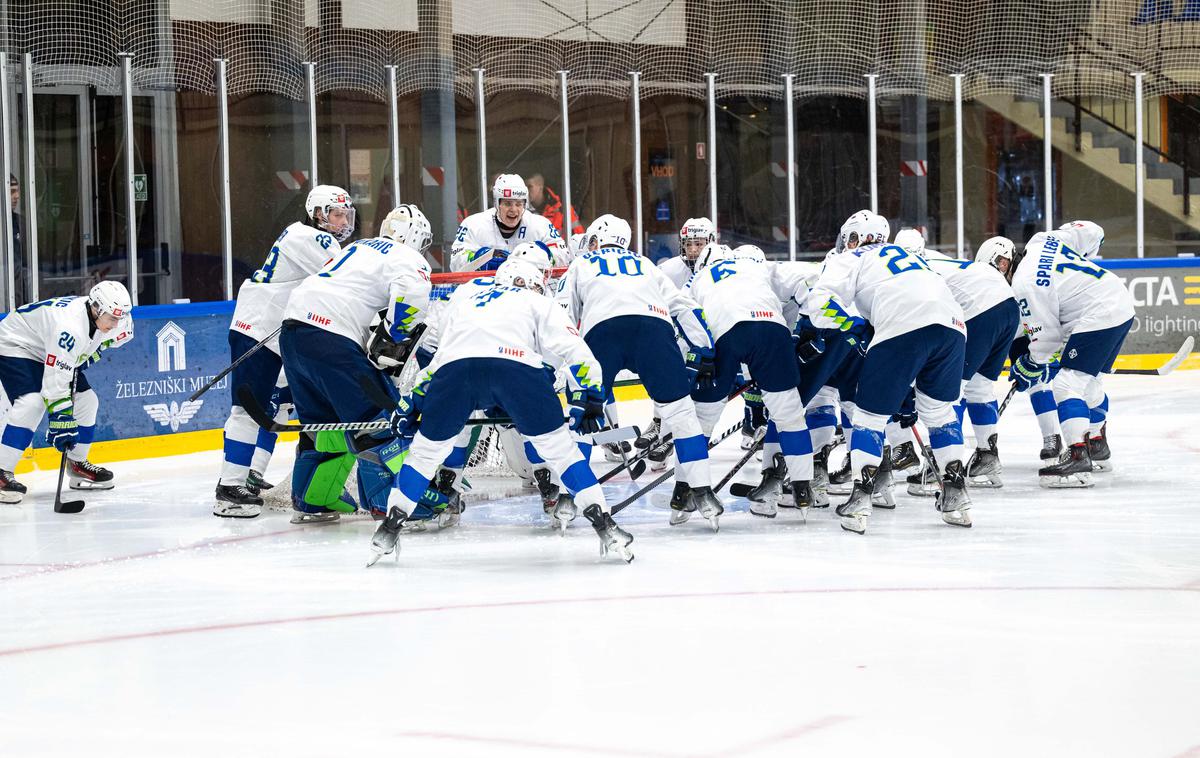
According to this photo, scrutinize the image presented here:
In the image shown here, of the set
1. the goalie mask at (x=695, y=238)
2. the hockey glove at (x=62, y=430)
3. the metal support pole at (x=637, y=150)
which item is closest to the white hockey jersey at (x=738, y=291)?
the goalie mask at (x=695, y=238)

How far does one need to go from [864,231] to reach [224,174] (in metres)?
4.52

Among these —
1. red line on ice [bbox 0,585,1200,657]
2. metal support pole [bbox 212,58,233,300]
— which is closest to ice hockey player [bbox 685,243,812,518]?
red line on ice [bbox 0,585,1200,657]

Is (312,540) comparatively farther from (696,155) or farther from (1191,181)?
(1191,181)

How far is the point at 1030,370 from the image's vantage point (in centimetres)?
651

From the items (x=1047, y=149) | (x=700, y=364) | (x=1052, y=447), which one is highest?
(x=1047, y=149)

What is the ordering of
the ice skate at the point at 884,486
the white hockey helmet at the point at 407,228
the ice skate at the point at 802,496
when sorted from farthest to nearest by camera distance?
the white hockey helmet at the point at 407,228 < the ice skate at the point at 802,496 < the ice skate at the point at 884,486

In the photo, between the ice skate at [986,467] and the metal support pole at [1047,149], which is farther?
the metal support pole at [1047,149]

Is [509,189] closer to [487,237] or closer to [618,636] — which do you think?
[487,237]

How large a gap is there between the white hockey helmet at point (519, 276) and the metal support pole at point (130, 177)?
409 centimetres

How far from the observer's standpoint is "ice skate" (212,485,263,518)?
234 inches

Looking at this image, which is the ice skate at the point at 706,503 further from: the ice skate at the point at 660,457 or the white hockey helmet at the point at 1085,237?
the white hockey helmet at the point at 1085,237

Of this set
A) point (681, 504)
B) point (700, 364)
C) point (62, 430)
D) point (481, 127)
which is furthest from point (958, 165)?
point (62, 430)

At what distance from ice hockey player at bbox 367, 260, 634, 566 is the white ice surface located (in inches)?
8.9

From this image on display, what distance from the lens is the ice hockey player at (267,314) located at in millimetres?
6066
